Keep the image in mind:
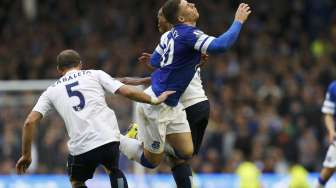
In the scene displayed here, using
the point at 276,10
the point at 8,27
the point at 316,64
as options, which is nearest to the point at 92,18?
the point at 8,27

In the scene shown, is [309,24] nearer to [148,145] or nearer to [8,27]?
[8,27]

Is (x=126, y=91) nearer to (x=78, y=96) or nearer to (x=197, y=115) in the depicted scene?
(x=78, y=96)

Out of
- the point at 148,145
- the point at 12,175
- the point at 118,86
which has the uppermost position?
the point at 118,86

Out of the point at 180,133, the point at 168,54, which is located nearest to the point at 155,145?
the point at 180,133

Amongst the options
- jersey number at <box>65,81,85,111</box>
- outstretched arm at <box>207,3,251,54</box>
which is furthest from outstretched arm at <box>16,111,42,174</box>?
outstretched arm at <box>207,3,251,54</box>

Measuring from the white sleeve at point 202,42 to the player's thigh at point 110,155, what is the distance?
1312mm

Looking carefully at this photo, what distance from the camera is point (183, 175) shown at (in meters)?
11.1

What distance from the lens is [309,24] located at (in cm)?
2294

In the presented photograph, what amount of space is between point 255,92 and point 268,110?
2.58 ft

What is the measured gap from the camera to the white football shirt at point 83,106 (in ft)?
34.6

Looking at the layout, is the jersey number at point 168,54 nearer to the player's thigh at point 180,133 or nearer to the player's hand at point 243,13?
the player's thigh at point 180,133

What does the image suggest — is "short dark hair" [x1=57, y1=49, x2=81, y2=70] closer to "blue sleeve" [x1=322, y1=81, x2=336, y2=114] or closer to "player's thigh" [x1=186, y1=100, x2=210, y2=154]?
"player's thigh" [x1=186, y1=100, x2=210, y2=154]

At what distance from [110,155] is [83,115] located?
503 mm

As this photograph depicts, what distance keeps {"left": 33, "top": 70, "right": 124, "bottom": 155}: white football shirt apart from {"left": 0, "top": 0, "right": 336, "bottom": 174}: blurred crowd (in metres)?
7.30
